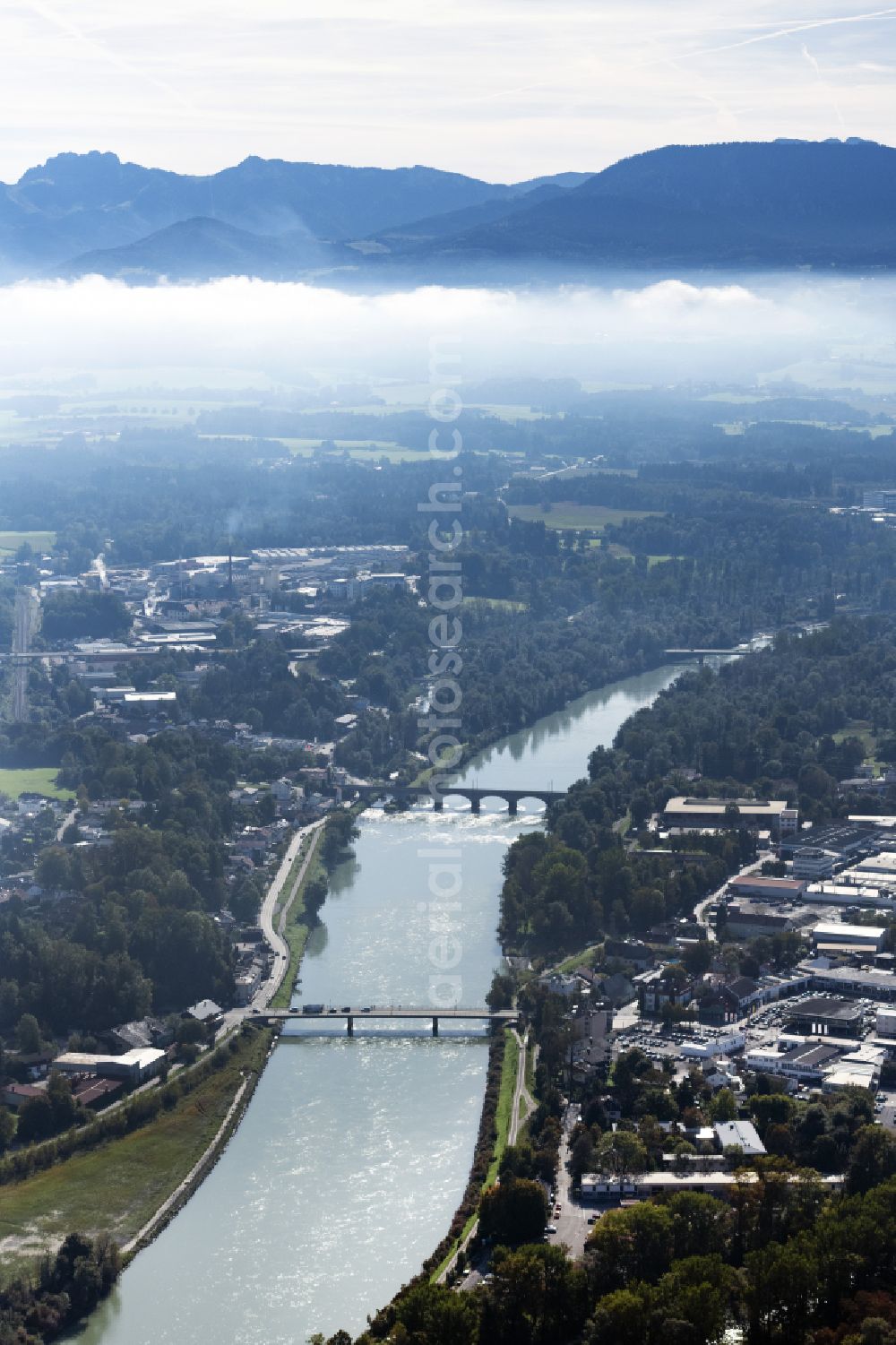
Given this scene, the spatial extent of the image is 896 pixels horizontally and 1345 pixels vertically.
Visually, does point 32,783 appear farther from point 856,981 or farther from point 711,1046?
point 711,1046

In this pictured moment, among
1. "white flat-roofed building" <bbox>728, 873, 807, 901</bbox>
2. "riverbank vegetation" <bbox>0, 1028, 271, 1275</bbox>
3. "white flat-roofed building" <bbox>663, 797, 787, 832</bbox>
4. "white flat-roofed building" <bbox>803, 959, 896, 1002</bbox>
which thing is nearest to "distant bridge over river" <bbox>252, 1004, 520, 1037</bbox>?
"riverbank vegetation" <bbox>0, 1028, 271, 1275</bbox>

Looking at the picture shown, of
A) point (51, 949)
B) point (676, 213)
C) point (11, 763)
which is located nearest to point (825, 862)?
point (51, 949)

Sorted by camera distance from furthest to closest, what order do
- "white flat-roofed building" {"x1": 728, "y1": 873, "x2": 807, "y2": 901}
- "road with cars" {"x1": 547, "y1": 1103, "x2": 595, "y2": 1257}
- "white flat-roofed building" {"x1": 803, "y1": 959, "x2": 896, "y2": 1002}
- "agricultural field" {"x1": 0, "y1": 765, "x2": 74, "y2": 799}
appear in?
"agricultural field" {"x1": 0, "y1": 765, "x2": 74, "y2": 799} → "white flat-roofed building" {"x1": 728, "y1": 873, "x2": 807, "y2": 901} → "white flat-roofed building" {"x1": 803, "y1": 959, "x2": 896, "y2": 1002} → "road with cars" {"x1": 547, "y1": 1103, "x2": 595, "y2": 1257}

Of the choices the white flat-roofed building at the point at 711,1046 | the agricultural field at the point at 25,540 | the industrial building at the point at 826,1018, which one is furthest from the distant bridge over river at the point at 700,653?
the white flat-roofed building at the point at 711,1046

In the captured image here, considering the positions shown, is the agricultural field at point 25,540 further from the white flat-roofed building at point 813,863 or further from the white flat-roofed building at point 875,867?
the white flat-roofed building at point 875,867


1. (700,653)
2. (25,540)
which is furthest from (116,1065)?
(25,540)

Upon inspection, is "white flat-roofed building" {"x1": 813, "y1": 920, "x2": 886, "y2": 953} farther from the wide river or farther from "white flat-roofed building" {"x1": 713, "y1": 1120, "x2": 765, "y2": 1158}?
"white flat-roofed building" {"x1": 713, "y1": 1120, "x2": 765, "y2": 1158}

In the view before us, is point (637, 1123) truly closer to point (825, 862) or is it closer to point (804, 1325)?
point (804, 1325)
